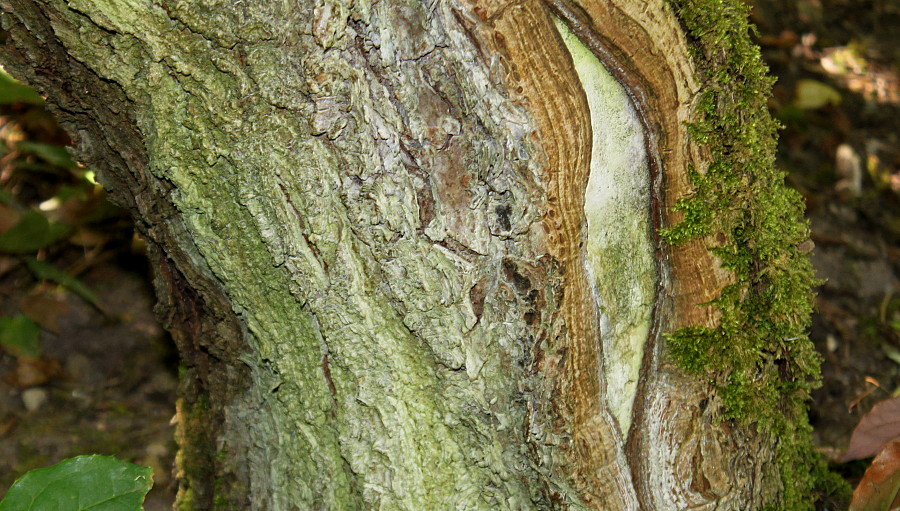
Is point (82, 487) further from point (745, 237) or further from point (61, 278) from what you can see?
point (61, 278)

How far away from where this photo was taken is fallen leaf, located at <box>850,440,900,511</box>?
1.35 m

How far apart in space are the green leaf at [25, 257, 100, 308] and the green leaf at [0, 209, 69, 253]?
0.06m

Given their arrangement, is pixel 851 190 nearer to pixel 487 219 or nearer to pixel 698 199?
pixel 698 199

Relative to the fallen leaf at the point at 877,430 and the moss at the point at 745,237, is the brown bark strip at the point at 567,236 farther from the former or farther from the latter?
the fallen leaf at the point at 877,430

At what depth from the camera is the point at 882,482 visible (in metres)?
1.37

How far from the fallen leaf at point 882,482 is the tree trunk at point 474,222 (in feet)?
0.63

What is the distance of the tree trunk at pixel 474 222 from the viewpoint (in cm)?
109

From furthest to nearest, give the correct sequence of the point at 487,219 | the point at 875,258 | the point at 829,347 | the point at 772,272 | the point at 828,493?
the point at 875,258, the point at 829,347, the point at 828,493, the point at 772,272, the point at 487,219

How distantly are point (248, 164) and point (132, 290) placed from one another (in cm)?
155

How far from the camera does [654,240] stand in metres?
1.23

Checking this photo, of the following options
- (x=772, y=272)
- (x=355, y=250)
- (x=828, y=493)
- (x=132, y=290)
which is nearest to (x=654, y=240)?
(x=772, y=272)

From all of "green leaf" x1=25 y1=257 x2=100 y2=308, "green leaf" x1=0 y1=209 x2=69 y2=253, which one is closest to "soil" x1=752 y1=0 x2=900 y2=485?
"green leaf" x1=25 y1=257 x2=100 y2=308

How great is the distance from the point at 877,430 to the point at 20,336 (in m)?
2.44

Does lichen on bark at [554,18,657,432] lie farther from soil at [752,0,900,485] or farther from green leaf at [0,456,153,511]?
Answer: soil at [752,0,900,485]
